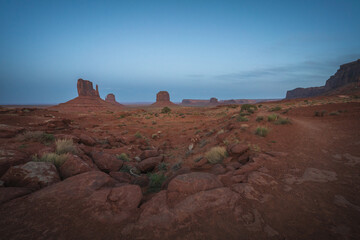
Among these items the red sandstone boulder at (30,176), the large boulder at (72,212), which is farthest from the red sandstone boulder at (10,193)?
the red sandstone boulder at (30,176)

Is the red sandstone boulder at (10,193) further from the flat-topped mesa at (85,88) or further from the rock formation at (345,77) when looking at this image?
the flat-topped mesa at (85,88)

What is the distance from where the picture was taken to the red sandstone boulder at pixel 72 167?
→ 379 cm

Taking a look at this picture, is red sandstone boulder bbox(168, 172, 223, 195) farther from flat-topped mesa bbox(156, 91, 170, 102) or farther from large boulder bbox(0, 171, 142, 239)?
flat-topped mesa bbox(156, 91, 170, 102)

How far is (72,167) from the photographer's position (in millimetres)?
3910

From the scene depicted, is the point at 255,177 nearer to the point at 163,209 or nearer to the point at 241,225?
the point at 241,225

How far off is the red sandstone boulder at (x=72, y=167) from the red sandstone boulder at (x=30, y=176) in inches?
14.5

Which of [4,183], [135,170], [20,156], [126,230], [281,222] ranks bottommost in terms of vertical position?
[135,170]

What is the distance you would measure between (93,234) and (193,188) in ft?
5.92

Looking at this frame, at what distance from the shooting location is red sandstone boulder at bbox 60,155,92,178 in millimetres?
3787

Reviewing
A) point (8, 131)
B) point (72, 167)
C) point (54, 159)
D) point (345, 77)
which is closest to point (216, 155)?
point (72, 167)

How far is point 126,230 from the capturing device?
7.01 feet

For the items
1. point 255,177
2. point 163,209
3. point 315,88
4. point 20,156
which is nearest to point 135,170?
point 20,156

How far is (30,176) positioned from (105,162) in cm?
256

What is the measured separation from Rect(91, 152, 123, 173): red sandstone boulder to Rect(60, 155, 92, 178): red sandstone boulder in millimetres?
1537
